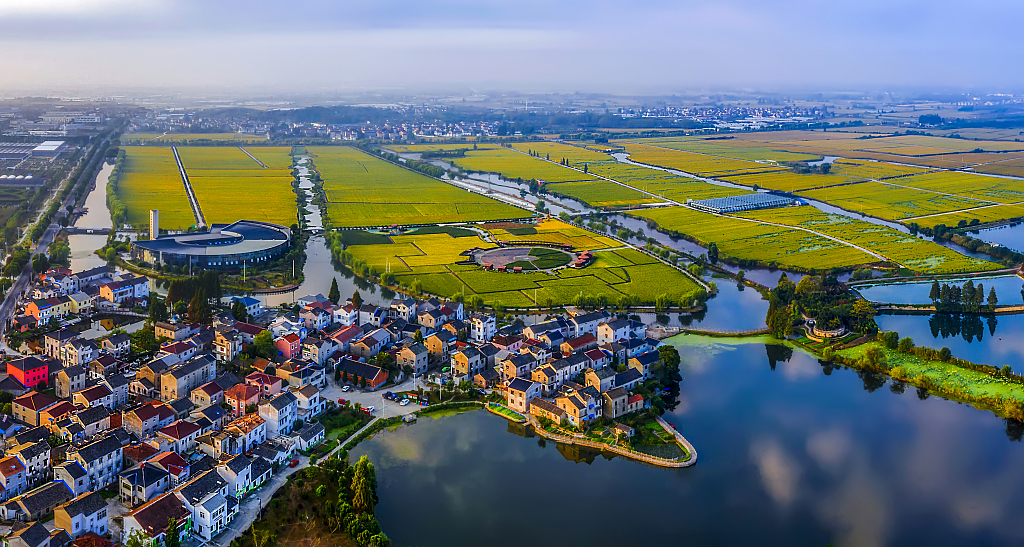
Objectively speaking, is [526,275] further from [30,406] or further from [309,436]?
[30,406]

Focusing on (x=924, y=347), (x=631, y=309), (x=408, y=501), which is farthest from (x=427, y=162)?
(x=408, y=501)

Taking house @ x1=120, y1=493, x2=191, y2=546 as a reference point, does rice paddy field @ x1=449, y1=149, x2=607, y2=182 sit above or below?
above

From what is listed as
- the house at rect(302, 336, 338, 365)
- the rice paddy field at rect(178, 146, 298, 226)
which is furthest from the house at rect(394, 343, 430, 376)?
the rice paddy field at rect(178, 146, 298, 226)

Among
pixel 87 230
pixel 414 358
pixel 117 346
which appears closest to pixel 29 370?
pixel 117 346

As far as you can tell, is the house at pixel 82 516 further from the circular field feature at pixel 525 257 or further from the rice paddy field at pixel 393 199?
the rice paddy field at pixel 393 199

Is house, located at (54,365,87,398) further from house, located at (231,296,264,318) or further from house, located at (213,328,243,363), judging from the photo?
house, located at (231,296,264,318)

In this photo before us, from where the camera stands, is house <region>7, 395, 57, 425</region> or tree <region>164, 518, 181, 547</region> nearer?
tree <region>164, 518, 181, 547</region>
